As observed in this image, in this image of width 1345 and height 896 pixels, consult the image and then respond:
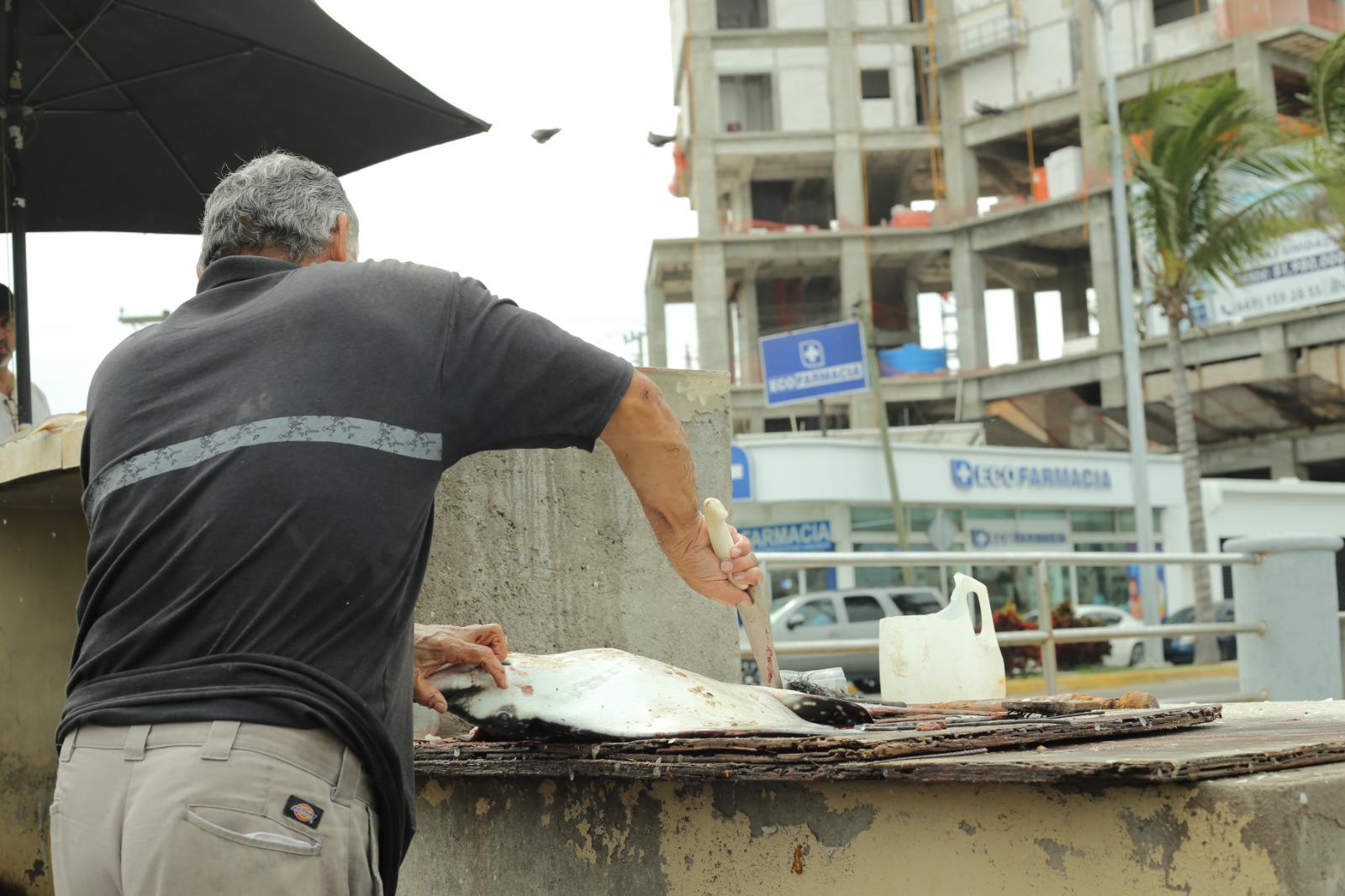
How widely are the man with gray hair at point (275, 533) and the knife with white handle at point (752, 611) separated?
460 mm

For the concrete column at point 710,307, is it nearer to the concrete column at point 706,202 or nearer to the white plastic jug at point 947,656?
the concrete column at point 706,202

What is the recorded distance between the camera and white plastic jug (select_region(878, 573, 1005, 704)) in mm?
3695

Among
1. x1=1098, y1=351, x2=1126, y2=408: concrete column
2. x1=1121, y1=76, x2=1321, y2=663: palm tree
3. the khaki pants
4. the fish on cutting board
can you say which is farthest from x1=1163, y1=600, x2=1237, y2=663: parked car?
the khaki pants

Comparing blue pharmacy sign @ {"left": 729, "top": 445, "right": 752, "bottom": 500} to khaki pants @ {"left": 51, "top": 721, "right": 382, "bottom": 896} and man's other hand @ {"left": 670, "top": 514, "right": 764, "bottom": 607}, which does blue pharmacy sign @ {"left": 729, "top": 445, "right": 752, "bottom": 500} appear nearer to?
man's other hand @ {"left": 670, "top": 514, "right": 764, "bottom": 607}

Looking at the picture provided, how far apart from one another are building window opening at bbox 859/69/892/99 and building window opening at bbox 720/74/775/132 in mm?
3527

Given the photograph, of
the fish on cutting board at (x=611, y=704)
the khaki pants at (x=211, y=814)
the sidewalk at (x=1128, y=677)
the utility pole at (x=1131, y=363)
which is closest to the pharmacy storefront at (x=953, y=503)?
the utility pole at (x=1131, y=363)

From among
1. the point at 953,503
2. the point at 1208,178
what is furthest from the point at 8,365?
the point at 953,503

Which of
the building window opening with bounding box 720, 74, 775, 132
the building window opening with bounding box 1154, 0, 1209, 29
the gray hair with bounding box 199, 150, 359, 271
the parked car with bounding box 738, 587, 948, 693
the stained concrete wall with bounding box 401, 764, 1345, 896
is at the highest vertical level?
the building window opening with bounding box 1154, 0, 1209, 29

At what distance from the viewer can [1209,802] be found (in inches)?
71.9

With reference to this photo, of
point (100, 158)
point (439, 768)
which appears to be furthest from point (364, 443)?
point (100, 158)

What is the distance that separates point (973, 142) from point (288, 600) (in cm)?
4829

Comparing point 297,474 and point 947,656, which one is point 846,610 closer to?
point 947,656

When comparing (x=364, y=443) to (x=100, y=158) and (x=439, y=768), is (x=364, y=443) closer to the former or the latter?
(x=439, y=768)

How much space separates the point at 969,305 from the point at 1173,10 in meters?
12.2
